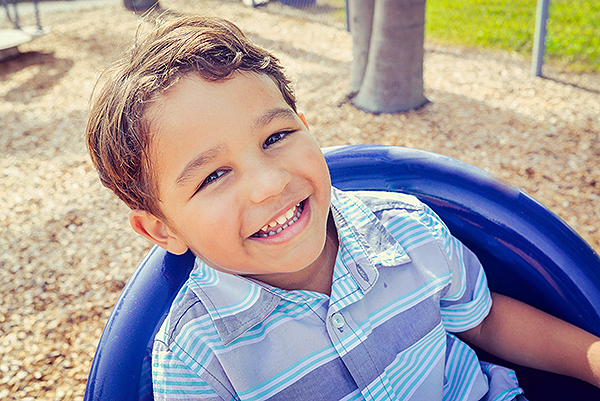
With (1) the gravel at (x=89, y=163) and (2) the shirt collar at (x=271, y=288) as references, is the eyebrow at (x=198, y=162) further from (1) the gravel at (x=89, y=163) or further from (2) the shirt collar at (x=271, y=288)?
(1) the gravel at (x=89, y=163)

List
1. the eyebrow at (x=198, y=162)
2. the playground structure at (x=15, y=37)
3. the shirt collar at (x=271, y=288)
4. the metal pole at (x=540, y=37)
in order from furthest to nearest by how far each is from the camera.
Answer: the playground structure at (x=15, y=37), the metal pole at (x=540, y=37), the shirt collar at (x=271, y=288), the eyebrow at (x=198, y=162)

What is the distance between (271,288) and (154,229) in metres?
0.31

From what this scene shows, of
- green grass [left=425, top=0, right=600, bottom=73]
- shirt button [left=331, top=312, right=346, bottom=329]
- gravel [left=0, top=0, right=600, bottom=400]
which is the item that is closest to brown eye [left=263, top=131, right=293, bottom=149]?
shirt button [left=331, top=312, right=346, bottom=329]

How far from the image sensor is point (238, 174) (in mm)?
923

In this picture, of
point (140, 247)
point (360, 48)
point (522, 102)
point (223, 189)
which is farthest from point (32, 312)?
point (522, 102)

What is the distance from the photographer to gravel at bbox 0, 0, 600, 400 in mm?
2139

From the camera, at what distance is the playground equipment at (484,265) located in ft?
3.59

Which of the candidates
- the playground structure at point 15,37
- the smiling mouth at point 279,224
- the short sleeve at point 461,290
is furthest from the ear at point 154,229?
the playground structure at point 15,37

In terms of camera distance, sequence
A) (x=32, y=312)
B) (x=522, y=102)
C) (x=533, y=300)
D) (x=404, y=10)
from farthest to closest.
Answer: (x=522, y=102) → (x=404, y=10) → (x=32, y=312) → (x=533, y=300)

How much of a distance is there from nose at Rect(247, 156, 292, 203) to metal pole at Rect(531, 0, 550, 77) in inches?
147

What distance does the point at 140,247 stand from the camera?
261cm

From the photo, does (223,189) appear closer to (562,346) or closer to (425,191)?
(425,191)

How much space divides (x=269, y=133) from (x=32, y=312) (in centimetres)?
191

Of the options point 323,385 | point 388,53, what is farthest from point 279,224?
point 388,53
